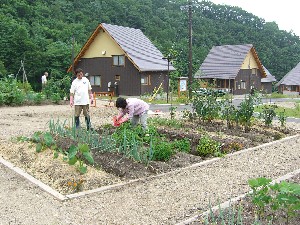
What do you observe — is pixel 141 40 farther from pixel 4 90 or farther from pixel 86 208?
pixel 86 208

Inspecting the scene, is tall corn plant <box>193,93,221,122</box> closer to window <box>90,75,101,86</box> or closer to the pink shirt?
the pink shirt

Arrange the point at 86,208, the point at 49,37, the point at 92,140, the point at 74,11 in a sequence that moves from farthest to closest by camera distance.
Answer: the point at 74,11, the point at 49,37, the point at 92,140, the point at 86,208

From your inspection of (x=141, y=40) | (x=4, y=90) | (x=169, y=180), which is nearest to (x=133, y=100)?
(x=169, y=180)

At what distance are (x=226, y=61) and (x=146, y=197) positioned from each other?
36.6 metres

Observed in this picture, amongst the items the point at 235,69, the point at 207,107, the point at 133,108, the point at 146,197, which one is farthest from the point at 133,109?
the point at 235,69

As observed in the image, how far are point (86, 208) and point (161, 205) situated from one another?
922mm

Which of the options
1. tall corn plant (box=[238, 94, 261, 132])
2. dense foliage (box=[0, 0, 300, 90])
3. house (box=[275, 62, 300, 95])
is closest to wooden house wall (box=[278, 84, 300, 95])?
house (box=[275, 62, 300, 95])

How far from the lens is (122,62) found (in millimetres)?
30047

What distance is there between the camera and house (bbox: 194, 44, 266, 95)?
38.7 m

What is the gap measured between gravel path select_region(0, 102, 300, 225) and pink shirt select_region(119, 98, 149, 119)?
1.82 meters

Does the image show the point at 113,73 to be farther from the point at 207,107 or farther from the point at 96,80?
the point at 207,107

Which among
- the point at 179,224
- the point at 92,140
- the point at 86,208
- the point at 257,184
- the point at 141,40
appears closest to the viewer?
the point at 257,184

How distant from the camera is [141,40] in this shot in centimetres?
3188

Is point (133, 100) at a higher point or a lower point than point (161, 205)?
higher
